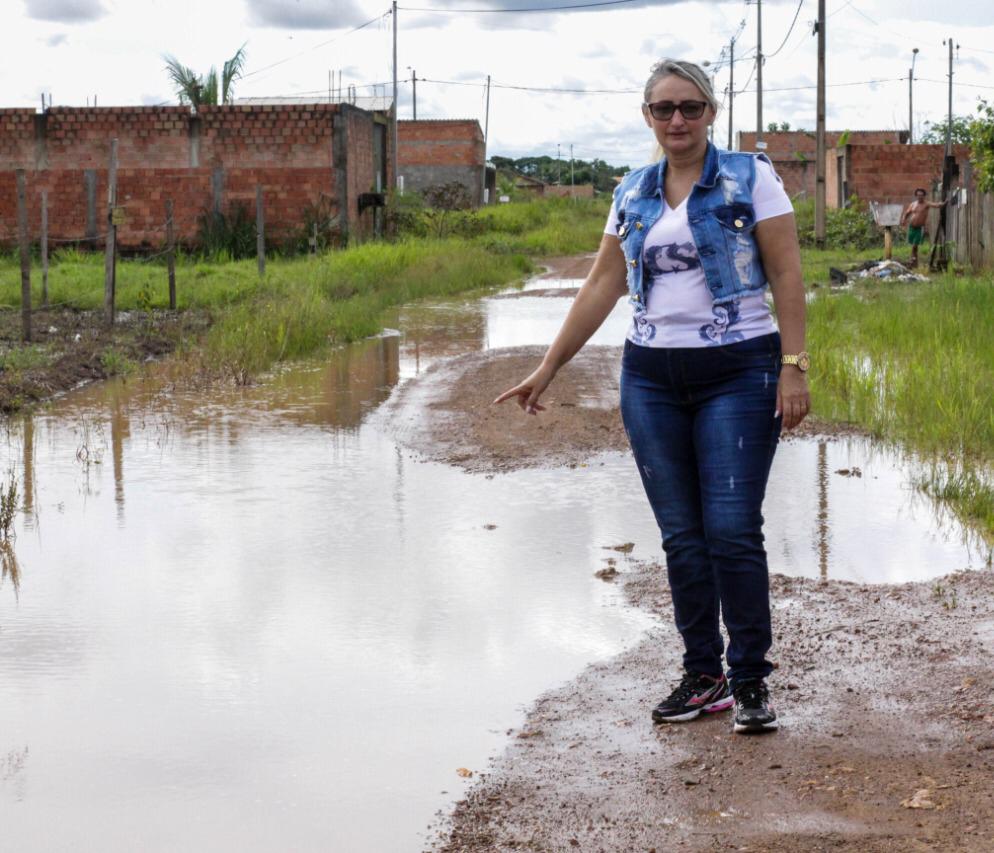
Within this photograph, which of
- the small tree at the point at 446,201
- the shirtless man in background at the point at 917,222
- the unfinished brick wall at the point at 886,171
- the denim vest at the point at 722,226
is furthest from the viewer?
the unfinished brick wall at the point at 886,171

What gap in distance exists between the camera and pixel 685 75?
3820 millimetres

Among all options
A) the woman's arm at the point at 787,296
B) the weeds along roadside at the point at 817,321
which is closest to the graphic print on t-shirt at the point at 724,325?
the woman's arm at the point at 787,296

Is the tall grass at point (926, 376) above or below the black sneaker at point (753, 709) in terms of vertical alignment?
above

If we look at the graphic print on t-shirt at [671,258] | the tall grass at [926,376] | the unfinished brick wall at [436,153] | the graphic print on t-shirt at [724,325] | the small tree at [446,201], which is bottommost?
the tall grass at [926,376]

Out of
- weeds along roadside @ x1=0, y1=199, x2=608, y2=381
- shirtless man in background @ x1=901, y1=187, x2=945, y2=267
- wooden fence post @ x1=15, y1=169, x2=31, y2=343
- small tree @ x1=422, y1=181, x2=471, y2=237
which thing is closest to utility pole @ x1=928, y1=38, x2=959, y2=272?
shirtless man in background @ x1=901, y1=187, x2=945, y2=267

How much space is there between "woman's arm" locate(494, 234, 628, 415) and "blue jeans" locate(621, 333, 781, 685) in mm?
201

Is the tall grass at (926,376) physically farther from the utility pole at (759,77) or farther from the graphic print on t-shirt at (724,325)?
the utility pole at (759,77)

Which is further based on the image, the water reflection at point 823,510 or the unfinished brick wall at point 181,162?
the unfinished brick wall at point 181,162

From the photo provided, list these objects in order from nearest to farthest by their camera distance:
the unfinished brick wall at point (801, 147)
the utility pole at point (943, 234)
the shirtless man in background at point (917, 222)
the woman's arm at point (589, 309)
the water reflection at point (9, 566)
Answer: the woman's arm at point (589, 309) < the water reflection at point (9, 566) < the utility pole at point (943, 234) < the shirtless man in background at point (917, 222) < the unfinished brick wall at point (801, 147)

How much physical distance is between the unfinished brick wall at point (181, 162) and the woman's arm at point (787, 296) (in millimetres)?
23503

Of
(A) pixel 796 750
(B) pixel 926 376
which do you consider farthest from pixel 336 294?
(A) pixel 796 750

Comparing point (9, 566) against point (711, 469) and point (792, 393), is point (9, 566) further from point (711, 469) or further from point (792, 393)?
point (792, 393)

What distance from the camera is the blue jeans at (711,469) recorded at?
3.85 m

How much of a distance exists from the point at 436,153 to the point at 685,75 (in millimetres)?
53046
